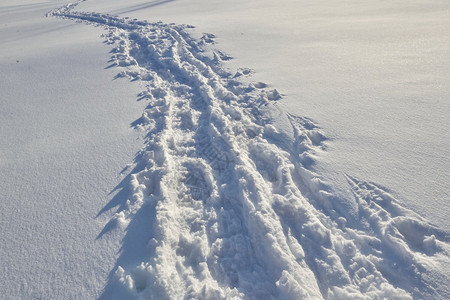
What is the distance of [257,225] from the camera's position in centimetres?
252

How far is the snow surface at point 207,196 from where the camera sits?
219cm

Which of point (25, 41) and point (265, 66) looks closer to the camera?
point (265, 66)

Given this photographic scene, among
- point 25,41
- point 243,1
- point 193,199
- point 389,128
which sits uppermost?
point 243,1

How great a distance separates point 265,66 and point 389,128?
250 centimetres

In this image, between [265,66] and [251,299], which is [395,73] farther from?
[251,299]

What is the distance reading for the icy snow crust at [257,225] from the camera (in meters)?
2.12

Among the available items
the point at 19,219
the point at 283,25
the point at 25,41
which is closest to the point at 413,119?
the point at 19,219

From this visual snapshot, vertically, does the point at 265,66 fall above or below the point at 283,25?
below

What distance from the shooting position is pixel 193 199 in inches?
113

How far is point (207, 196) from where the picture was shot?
289 centimetres

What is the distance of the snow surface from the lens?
7.18ft

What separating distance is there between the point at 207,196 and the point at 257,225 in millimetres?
567

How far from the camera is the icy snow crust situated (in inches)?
83.7

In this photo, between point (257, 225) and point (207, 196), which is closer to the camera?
point (257, 225)
